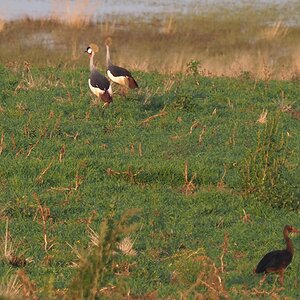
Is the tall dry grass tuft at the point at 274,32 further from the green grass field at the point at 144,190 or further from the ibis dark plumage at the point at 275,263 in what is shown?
the ibis dark plumage at the point at 275,263

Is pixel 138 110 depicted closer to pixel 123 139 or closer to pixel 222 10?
pixel 123 139

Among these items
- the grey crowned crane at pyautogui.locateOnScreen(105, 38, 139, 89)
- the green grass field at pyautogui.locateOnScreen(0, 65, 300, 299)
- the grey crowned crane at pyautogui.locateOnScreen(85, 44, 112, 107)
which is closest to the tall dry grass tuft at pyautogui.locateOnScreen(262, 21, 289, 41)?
the green grass field at pyautogui.locateOnScreen(0, 65, 300, 299)

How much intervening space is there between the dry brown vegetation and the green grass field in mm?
4463

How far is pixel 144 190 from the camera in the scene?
8781 millimetres

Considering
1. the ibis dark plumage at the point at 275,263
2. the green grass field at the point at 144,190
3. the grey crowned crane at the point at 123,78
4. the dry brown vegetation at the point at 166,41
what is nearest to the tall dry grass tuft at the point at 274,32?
the dry brown vegetation at the point at 166,41

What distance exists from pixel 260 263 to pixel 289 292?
30 centimetres

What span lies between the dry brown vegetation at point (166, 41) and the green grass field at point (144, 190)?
14.6ft

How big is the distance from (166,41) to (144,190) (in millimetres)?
13989

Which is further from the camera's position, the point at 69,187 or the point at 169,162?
the point at 169,162

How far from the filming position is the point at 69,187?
28.7 ft

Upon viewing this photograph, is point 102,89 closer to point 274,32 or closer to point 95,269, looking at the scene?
point 95,269

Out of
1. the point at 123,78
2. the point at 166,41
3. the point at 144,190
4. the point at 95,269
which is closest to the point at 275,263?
the point at 95,269

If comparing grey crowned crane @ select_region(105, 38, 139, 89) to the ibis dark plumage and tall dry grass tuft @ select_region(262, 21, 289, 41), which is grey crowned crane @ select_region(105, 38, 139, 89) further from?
tall dry grass tuft @ select_region(262, 21, 289, 41)

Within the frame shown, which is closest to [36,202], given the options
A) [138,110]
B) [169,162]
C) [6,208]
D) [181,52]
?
[6,208]
